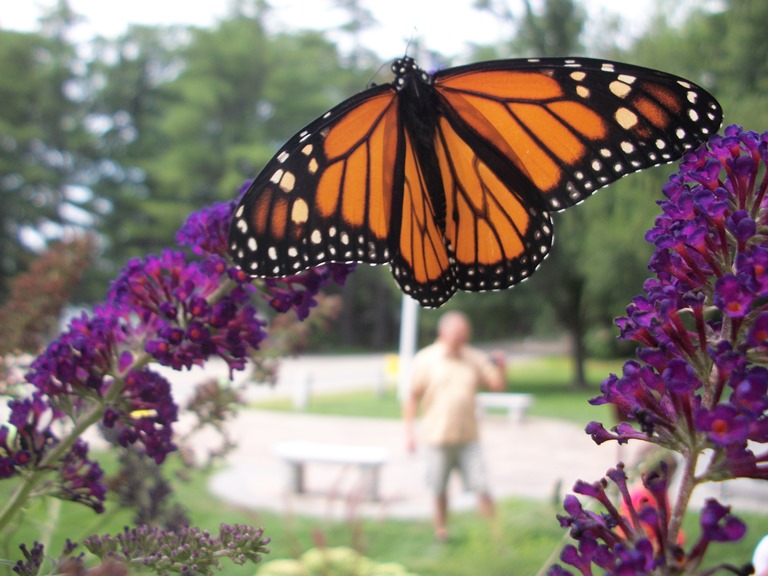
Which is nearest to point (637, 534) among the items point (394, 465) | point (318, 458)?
point (318, 458)

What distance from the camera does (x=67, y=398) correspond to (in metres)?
1.10

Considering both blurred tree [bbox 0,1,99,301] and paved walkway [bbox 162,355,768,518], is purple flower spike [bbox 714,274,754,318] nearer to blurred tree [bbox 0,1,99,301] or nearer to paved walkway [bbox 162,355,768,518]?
paved walkway [bbox 162,355,768,518]

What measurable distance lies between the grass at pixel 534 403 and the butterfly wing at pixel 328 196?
7678 millimetres

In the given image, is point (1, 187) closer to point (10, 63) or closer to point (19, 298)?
point (10, 63)

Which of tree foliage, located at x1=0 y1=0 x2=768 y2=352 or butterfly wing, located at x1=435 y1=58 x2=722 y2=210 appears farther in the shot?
tree foliage, located at x1=0 y1=0 x2=768 y2=352

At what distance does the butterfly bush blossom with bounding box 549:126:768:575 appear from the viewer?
613mm

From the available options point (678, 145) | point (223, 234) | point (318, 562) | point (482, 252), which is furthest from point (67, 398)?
point (318, 562)

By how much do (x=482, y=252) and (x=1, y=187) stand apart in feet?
83.7

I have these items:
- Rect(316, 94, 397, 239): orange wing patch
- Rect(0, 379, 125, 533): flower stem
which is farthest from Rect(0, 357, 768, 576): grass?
Rect(316, 94, 397, 239): orange wing patch

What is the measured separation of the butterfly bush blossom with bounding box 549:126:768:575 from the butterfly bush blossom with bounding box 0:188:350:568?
581mm

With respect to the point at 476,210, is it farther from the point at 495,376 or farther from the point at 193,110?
the point at 193,110

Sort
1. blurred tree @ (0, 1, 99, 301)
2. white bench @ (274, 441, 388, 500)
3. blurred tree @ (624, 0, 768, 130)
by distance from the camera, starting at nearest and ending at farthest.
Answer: blurred tree @ (624, 0, 768, 130), white bench @ (274, 441, 388, 500), blurred tree @ (0, 1, 99, 301)

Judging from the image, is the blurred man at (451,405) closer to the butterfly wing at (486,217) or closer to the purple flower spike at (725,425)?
the butterfly wing at (486,217)

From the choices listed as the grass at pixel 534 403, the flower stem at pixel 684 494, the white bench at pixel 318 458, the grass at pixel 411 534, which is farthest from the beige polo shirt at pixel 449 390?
the flower stem at pixel 684 494
